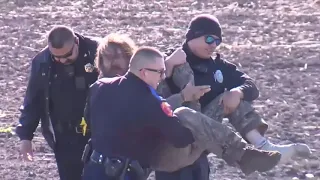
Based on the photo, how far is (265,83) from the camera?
12.2m

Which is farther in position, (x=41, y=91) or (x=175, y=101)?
(x=41, y=91)

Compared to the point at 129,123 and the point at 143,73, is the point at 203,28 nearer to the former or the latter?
the point at 143,73

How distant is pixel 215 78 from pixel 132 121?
1.05 m

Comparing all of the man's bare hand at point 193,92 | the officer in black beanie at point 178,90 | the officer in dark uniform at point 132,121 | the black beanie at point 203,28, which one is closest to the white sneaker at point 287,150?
the officer in black beanie at point 178,90

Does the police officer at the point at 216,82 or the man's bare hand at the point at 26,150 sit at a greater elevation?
the police officer at the point at 216,82

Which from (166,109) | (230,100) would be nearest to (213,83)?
(230,100)

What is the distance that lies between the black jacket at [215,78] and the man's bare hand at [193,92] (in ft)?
0.88

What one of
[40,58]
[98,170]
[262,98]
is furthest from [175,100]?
[262,98]

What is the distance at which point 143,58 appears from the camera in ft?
19.3

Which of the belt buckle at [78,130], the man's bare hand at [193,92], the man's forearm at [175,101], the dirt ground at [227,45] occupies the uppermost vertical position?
the man's bare hand at [193,92]

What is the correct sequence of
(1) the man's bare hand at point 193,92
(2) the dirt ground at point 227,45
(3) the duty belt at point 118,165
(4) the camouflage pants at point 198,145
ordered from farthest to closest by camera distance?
(2) the dirt ground at point 227,45 < (1) the man's bare hand at point 193,92 < (4) the camouflage pants at point 198,145 < (3) the duty belt at point 118,165

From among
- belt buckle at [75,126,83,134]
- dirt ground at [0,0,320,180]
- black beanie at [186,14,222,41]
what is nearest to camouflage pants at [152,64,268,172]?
black beanie at [186,14,222,41]

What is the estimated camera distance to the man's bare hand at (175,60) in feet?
21.3

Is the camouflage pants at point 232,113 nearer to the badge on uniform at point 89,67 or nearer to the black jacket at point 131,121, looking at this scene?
the black jacket at point 131,121
